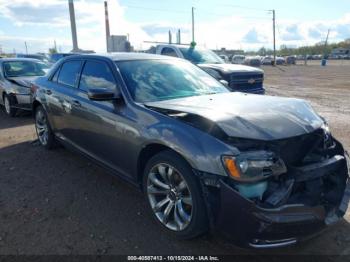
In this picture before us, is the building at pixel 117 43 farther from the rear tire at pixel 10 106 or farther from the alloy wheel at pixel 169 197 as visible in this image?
the alloy wheel at pixel 169 197

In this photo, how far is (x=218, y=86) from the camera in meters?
4.48

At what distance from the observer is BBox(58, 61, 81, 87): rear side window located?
4727 millimetres

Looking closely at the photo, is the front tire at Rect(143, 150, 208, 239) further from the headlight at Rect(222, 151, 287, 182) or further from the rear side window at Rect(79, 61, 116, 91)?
the rear side window at Rect(79, 61, 116, 91)

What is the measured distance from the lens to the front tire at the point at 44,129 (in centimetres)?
571

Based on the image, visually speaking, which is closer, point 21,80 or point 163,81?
point 163,81

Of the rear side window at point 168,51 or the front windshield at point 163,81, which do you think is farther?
the rear side window at point 168,51

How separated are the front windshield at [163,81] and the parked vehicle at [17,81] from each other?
18.5 feet

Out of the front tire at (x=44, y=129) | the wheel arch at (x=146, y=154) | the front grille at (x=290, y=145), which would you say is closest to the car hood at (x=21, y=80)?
the front tire at (x=44, y=129)

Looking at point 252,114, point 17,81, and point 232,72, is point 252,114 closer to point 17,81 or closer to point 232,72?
point 232,72

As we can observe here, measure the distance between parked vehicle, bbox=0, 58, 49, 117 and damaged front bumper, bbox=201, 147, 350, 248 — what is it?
7.45 metres

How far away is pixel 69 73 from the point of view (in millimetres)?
4945

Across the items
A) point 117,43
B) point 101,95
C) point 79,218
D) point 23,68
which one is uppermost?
point 117,43

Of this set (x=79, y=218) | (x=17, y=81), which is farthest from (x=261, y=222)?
(x=17, y=81)

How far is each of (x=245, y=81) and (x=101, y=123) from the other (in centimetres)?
597
